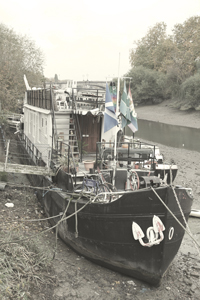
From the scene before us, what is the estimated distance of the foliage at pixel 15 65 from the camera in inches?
1099

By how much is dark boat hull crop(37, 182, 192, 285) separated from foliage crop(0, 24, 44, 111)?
69.9ft

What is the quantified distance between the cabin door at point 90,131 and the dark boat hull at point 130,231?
210 inches

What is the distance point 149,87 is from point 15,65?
33919 millimetres

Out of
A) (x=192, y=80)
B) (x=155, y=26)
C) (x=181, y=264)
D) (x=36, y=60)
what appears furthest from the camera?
(x=155, y=26)

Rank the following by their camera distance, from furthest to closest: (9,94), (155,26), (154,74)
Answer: (155,26) < (154,74) < (9,94)

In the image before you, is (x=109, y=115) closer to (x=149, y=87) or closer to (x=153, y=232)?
(x=153, y=232)

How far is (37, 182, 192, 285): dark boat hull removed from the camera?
673 centimetres

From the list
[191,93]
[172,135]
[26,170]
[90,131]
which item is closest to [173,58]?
Result: [191,93]

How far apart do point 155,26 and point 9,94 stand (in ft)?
184

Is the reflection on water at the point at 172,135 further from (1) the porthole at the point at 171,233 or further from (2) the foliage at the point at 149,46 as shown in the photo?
(2) the foliage at the point at 149,46

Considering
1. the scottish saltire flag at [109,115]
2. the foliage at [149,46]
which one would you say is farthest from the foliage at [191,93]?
the scottish saltire flag at [109,115]

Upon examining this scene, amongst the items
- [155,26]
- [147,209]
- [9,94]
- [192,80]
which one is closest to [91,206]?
[147,209]

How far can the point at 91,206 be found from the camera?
25.0 ft

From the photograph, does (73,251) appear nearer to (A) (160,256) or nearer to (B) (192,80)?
(A) (160,256)
